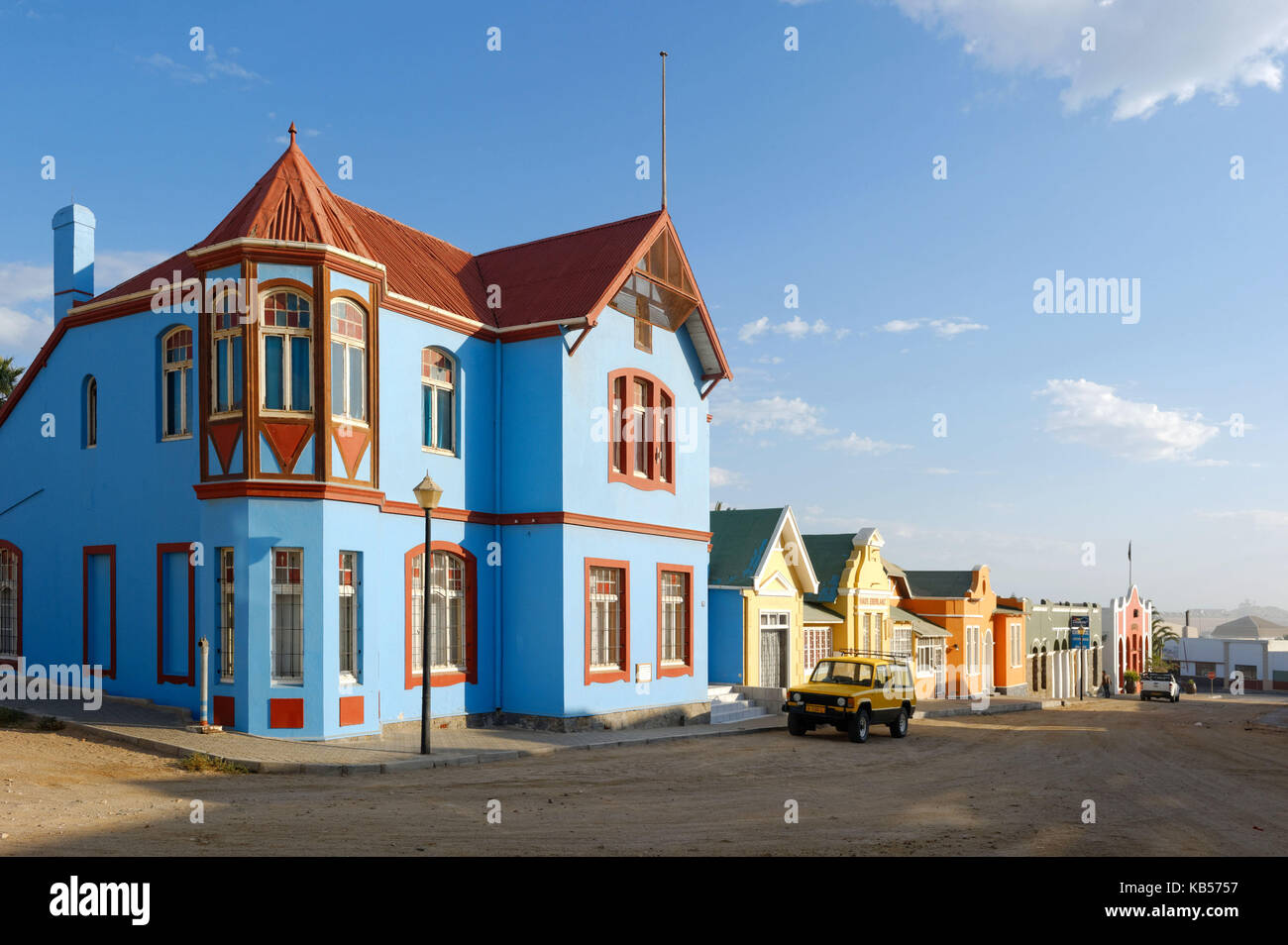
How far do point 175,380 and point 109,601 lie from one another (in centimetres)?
447

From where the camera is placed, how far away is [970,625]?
1928 inches

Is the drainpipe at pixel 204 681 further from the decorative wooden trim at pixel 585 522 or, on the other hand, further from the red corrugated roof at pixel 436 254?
the red corrugated roof at pixel 436 254

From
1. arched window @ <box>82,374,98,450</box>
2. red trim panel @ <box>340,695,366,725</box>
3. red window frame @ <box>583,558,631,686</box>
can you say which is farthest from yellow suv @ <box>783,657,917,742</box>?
arched window @ <box>82,374,98,450</box>

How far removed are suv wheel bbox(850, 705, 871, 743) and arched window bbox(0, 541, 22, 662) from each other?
17390 millimetres

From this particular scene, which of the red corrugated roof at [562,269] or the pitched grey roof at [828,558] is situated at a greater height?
the red corrugated roof at [562,269]

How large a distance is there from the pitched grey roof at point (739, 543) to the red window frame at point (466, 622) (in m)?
11.4

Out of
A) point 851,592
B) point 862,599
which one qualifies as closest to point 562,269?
point 851,592

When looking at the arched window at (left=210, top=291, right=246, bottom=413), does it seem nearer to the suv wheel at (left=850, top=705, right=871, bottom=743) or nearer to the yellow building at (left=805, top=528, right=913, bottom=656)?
the suv wheel at (left=850, top=705, right=871, bottom=743)

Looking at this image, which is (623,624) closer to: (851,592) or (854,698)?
(854,698)

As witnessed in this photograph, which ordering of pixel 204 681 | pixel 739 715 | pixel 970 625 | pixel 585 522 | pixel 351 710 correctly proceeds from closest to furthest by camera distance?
pixel 204 681, pixel 351 710, pixel 585 522, pixel 739 715, pixel 970 625

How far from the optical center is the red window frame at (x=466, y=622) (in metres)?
19.0

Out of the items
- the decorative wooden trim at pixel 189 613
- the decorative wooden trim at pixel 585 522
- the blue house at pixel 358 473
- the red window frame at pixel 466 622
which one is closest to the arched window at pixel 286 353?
the blue house at pixel 358 473
